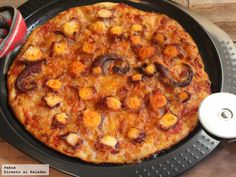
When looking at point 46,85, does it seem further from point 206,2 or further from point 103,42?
point 206,2

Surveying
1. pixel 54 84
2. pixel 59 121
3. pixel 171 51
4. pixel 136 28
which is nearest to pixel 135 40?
pixel 136 28

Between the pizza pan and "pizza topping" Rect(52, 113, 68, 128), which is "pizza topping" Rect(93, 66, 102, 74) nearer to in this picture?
"pizza topping" Rect(52, 113, 68, 128)

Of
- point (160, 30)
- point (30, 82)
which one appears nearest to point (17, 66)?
point (30, 82)

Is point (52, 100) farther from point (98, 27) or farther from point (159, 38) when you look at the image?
point (159, 38)

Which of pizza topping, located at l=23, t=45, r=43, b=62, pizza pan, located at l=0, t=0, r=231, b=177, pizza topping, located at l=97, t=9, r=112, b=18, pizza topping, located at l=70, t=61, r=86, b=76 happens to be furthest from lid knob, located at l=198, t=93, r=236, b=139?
pizza topping, located at l=23, t=45, r=43, b=62

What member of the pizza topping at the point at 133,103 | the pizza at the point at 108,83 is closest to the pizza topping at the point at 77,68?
the pizza at the point at 108,83

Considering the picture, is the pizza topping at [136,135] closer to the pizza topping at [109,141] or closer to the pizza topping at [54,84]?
the pizza topping at [109,141]
